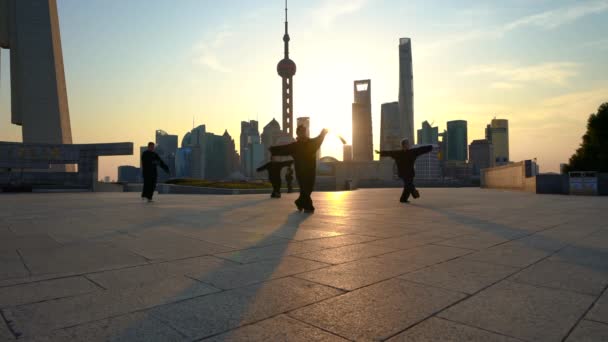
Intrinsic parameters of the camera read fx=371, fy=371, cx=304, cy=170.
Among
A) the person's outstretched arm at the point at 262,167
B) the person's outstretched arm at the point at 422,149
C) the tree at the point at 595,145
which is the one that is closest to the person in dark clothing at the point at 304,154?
the person's outstretched arm at the point at 422,149

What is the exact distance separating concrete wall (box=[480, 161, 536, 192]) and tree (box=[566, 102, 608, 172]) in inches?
562

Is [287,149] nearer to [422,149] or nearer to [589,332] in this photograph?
[422,149]

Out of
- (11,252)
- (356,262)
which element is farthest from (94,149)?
(356,262)

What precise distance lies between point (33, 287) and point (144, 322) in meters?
1.23

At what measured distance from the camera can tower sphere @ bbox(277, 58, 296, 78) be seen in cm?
15612

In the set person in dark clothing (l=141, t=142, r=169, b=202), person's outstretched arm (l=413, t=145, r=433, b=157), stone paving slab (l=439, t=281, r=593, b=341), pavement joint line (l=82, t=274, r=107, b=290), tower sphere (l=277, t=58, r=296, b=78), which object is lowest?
stone paving slab (l=439, t=281, r=593, b=341)

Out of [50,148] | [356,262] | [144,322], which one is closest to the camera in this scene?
[144,322]

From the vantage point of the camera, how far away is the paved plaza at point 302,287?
6.22ft

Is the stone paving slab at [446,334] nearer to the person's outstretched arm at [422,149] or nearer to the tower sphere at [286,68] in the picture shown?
the person's outstretched arm at [422,149]

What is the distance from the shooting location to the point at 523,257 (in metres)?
3.72

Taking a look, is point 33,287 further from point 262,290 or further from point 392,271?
point 392,271

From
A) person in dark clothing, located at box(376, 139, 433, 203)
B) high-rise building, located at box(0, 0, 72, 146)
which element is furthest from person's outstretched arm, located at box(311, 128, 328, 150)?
high-rise building, located at box(0, 0, 72, 146)

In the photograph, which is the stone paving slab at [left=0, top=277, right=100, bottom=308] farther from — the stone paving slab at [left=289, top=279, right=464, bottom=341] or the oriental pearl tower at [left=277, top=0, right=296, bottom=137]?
the oriental pearl tower at [left=277, top=0, right=296, bottom=137]

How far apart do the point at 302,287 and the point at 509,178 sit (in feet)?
104
